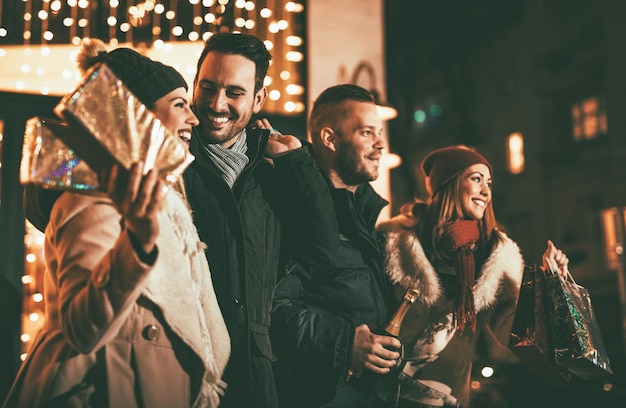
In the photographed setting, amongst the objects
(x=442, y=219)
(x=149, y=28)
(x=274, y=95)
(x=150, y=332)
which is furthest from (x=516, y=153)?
(x=150, y=332)

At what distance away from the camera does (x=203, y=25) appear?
5.88 m

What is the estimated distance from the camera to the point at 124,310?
5.99 ft

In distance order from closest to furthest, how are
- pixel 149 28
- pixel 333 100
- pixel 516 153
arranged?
1. pixel 333 100
2. pixel 149 28
3. pixel 516 153

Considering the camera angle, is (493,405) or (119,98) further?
(493,405)

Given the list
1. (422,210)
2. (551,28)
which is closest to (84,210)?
(422,210)

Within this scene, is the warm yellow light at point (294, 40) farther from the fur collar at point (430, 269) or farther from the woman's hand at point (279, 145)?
the woman's hand at point (279, 145)

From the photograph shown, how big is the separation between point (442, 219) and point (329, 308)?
973 millimetres

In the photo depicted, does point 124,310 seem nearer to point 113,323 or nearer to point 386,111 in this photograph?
point 113,323

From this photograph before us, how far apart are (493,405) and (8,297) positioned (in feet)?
17.3

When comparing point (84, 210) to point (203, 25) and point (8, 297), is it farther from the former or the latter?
point (203, 25)

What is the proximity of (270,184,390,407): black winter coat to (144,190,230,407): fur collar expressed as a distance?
1.89 ft

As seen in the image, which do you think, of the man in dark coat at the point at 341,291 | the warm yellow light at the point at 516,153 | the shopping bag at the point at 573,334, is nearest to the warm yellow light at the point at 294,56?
the man in dark coat at the point at 341,291

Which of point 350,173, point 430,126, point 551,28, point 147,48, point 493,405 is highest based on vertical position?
point 551,28

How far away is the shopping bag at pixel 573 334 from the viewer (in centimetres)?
304
